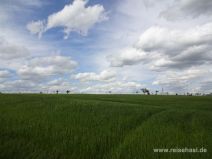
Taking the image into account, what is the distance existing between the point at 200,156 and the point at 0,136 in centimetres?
1000

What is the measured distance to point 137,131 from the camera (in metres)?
14.2

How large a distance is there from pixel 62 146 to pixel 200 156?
6.79 m

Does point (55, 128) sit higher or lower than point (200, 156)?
higher

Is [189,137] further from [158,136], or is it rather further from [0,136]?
[0,136]

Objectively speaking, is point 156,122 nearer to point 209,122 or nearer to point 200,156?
point 209,122

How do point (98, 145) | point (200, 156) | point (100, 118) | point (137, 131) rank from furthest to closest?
point (100, 118) → point (137, 131) → point (98, 145) → point (200, 156)

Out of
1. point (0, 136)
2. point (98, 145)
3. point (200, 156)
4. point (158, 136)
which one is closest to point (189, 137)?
point (158, 136)

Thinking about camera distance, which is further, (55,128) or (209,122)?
(209,122)

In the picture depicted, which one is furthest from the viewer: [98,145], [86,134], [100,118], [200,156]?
[100,118]

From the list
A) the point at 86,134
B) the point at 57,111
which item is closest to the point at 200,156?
the point at 86,134

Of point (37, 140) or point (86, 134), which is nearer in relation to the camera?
point (37, 140)

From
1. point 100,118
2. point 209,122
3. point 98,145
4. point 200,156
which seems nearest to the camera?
point 200,156

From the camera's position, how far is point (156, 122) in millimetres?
17547

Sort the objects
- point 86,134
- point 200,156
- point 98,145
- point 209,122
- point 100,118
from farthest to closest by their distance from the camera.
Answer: point 209,122, point 100,118, point 86,134, point 98,145, point 200,156
